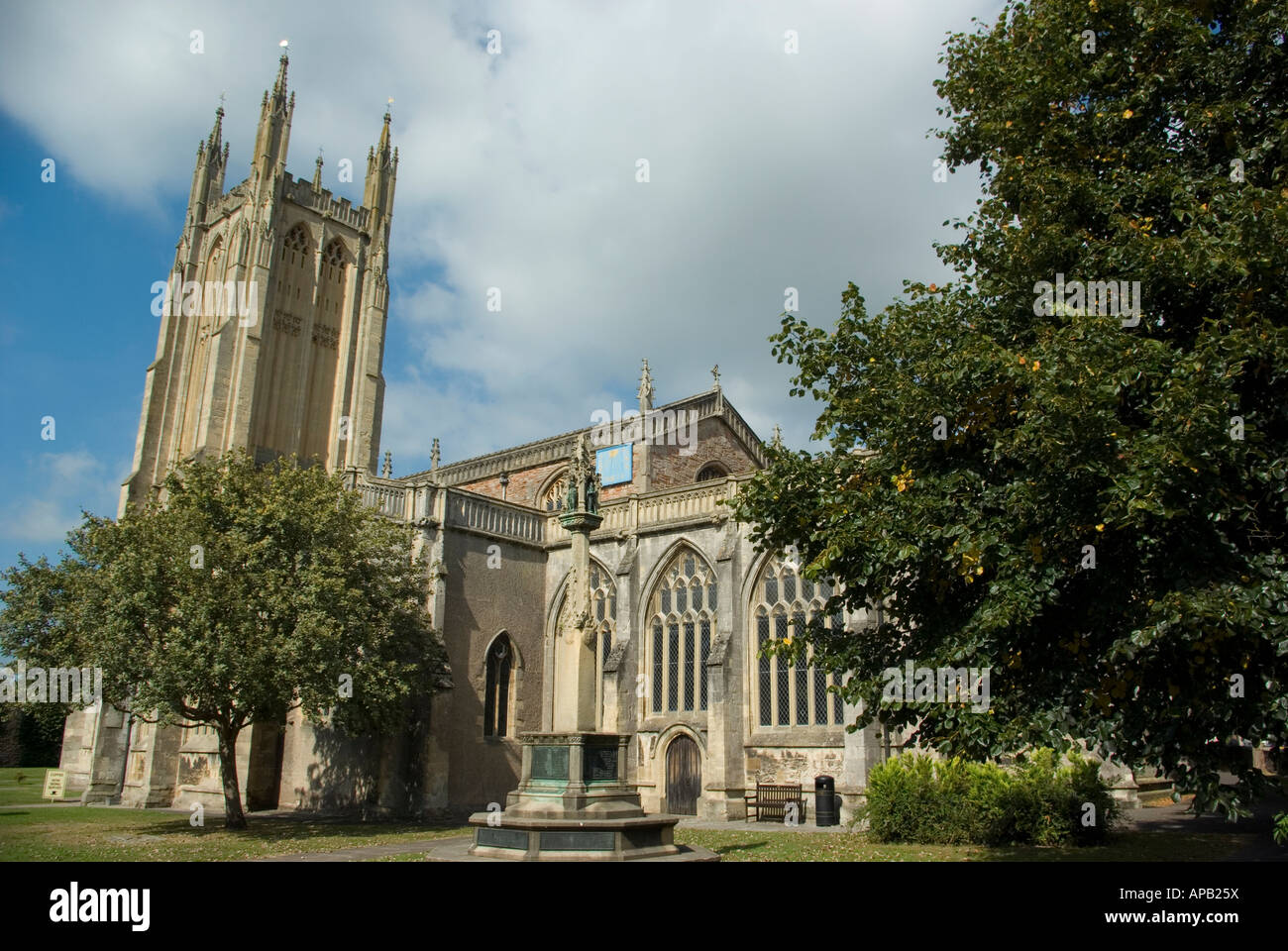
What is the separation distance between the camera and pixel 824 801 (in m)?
20.9

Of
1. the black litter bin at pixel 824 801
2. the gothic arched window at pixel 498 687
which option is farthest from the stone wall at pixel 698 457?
the black litter bin at pixel 824 801

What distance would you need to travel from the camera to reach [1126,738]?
832cm

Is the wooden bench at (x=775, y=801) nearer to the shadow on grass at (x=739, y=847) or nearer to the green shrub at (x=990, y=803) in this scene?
the green shrub at (x=990, y=803)

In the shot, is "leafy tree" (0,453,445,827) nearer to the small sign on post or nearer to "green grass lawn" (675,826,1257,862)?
"green grass lawn" (675,826,1257,862)

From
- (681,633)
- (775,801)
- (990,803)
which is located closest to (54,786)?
(681,633)

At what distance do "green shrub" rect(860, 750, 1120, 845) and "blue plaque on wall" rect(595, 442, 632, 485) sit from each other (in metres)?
16.5

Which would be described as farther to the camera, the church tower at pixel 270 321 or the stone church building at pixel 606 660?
the church tower at pixel 270 321

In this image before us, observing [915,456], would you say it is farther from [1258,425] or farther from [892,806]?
[892,806]

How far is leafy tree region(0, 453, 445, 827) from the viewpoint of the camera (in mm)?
18906

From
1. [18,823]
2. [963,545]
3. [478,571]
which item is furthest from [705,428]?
[963,545]

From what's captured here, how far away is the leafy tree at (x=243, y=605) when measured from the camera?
18906mm

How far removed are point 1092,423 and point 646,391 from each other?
88.8ft

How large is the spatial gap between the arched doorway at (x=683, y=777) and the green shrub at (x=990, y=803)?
7.67 meters

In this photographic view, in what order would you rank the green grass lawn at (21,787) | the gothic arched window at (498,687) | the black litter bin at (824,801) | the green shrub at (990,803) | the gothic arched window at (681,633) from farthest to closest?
the green grass lawn at (21,787)
the gothic arched window at (498,687)
the gothic arched window at (681,633)
the black litter bin at (824,801)
the green shrub at (990,803)
